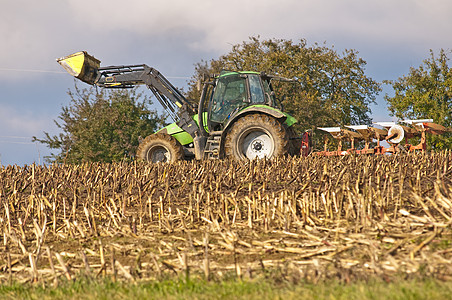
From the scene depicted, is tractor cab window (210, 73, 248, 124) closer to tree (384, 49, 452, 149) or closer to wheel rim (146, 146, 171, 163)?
wheel rim (146, 146, 171, 163)

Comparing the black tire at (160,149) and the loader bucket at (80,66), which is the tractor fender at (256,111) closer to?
the black tire at (160,149)

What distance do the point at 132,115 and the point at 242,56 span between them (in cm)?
1047

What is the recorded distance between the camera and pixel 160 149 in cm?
1505

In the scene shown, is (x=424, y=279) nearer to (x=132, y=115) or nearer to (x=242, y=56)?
(x=132, y=115)

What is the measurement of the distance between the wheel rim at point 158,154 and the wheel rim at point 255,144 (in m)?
2.78

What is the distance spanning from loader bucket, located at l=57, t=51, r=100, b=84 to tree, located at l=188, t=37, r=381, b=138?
15.1m

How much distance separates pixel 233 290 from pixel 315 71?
31.3m

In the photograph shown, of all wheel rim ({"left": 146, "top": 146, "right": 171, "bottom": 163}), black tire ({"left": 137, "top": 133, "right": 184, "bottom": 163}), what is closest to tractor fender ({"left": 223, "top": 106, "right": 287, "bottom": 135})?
black tire ({"left": 137, "top": 133, "right": 184, "bottom": 163})

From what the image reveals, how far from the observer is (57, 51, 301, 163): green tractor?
42.3 feet

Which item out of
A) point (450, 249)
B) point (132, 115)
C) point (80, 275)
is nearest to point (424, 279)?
point (450, 249)

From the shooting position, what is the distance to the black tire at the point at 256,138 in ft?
41.3

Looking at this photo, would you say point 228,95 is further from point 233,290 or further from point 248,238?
point 233,290

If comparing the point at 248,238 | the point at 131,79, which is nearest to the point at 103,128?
the point at 131,79

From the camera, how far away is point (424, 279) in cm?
351
